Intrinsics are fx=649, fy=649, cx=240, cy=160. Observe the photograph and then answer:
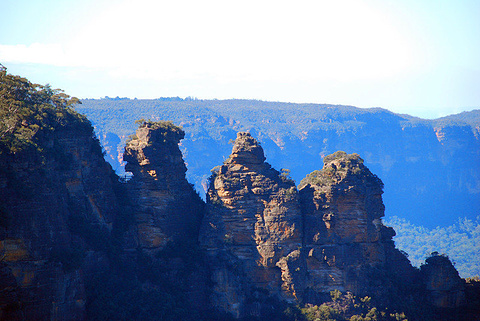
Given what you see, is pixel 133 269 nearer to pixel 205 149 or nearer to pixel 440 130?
pixel 205 149

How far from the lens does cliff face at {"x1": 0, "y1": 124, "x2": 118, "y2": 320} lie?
39312 mm

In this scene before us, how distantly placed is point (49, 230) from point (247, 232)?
1641cm

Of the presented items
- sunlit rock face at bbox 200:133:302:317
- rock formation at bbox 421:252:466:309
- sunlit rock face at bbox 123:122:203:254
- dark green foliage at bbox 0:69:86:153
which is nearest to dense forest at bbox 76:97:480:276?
rock formation at bbox 421:252:466:309

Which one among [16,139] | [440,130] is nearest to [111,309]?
[16,139]

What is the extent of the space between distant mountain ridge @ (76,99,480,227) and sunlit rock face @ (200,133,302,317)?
8396 centimetres

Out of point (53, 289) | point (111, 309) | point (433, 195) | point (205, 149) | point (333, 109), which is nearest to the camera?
point (53, 289)

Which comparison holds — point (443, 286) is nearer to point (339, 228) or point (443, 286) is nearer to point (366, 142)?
point (339, 228)

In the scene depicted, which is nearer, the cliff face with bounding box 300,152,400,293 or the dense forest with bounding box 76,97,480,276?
the cliff face with bounding box 300,152,400,293

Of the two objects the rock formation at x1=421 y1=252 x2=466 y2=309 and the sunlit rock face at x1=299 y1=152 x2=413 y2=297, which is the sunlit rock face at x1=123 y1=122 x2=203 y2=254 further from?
the rock formation at x1=421 y1=252 x2=466 y2=309

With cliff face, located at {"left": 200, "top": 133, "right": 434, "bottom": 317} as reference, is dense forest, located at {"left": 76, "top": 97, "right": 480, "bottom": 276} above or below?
above

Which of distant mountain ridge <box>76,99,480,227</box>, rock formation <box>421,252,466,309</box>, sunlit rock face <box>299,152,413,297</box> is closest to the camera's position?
sunlit rock face <box>299,152,413,297</box>

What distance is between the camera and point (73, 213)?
47.3 meters

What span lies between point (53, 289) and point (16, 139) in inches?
386

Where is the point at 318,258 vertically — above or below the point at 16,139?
below
